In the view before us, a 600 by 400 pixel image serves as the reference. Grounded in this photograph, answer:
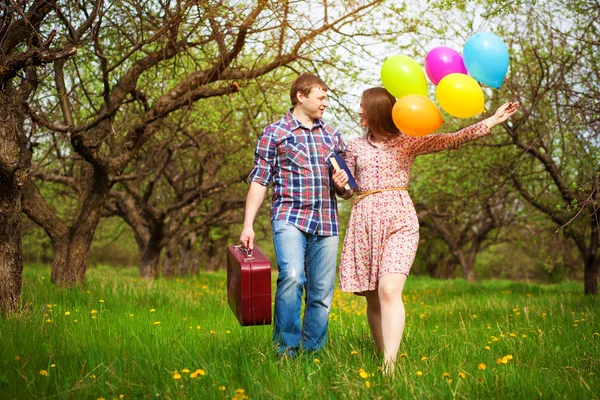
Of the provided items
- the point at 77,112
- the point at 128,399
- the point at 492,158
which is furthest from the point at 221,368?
the point at 492,158

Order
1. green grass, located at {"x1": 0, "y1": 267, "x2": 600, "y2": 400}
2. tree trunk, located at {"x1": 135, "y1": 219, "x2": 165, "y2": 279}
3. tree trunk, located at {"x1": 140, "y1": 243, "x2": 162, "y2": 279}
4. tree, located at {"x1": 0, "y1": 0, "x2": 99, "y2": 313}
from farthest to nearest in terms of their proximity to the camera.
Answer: tree trunk, located at {"x1": 140, "y1": 243, "x2": 162, "y2": 279} → tree trunk, located at {"x1": 135, "y1": 219, "x2": 165, "y2": 279} → tree, located at {"x1": 0, "y1": 0, "x2": 99, "y2": 313} → green grass, located at {"x1": 0, "y1": 267, "x2": 600, "y2": 400}

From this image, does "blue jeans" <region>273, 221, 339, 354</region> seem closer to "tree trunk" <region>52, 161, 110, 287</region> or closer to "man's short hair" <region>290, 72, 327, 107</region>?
"man's short hair" <region>290, 72, 327, 107</region>

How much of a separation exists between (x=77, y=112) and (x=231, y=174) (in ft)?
22.0

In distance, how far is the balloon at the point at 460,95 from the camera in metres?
3.77

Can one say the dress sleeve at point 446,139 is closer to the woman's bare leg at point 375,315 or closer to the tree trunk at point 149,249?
the woman's bare leg at point 375,315

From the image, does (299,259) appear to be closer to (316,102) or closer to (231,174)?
(316,102)

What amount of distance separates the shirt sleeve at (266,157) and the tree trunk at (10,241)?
2.37 m

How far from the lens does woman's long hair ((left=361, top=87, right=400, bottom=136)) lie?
12.9 ft

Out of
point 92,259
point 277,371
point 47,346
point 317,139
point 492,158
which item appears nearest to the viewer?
point 277,371

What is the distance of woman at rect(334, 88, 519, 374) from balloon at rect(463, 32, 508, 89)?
11.5 inches

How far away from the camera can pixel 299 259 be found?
372 cm

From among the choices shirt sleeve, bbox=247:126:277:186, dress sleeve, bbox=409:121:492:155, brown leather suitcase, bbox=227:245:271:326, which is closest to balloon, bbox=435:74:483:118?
dress sleeve, bbox=409:121:492:155

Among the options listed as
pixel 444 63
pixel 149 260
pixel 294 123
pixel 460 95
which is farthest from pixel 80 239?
pixel 149 260

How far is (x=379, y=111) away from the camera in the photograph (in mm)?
3941
